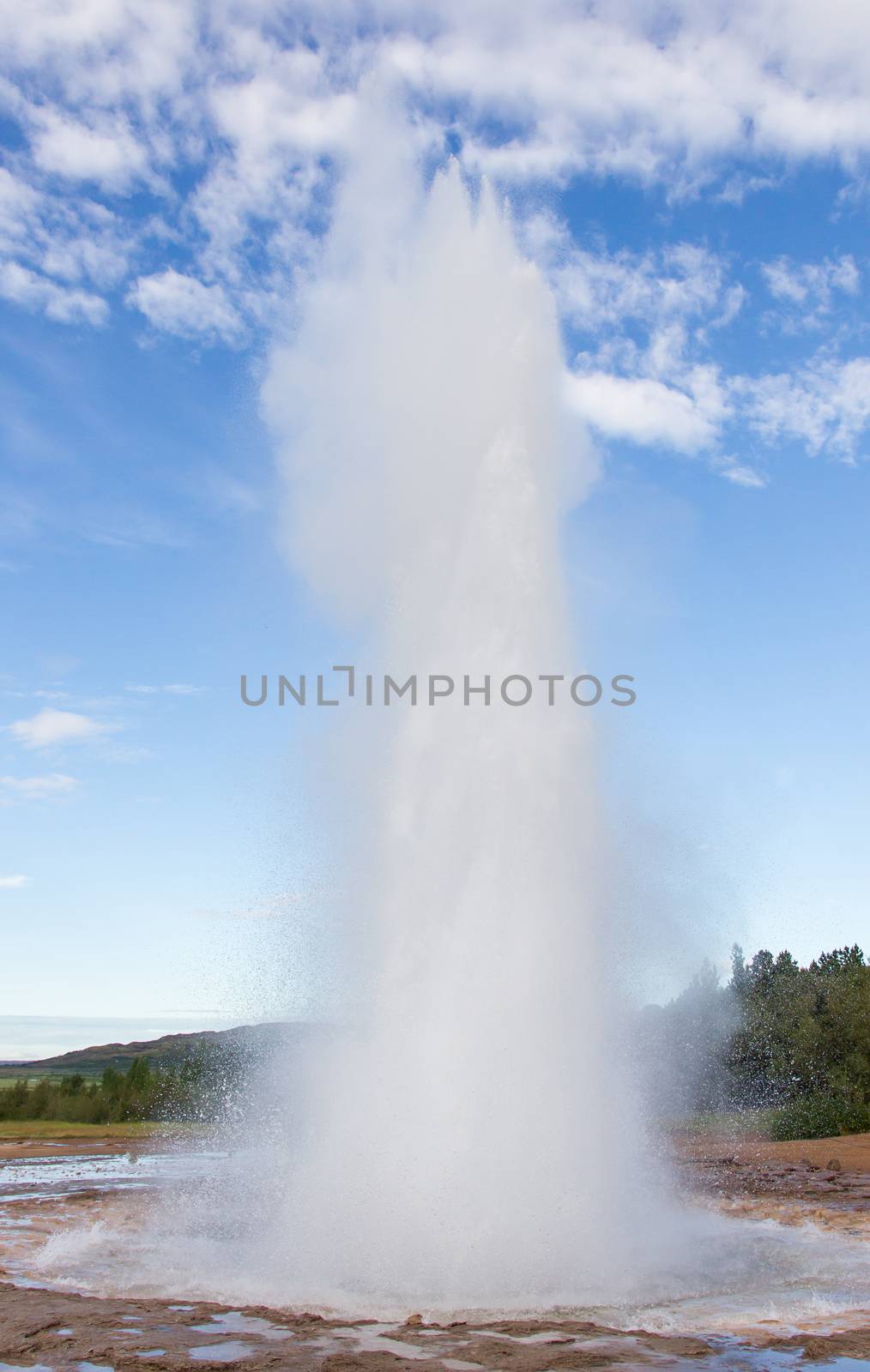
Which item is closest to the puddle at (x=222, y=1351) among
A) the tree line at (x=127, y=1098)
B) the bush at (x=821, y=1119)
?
the bush at (x=821, y=1119)

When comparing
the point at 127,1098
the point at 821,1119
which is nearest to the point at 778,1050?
the point at 821,1119

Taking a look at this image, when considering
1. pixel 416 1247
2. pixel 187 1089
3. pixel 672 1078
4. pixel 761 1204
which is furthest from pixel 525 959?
pixel 187 1089

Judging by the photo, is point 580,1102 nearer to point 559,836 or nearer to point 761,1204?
point 559,836

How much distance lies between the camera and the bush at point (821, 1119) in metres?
35.2

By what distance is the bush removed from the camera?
35.2 meters

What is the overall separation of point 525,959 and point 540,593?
537 cm

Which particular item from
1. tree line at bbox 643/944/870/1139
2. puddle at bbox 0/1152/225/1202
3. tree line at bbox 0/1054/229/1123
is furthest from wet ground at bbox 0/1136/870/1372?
tree line at bbox 0/1054/229/1123

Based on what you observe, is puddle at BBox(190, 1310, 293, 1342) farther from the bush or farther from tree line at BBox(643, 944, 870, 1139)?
the bush

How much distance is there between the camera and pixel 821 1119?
3578 cm

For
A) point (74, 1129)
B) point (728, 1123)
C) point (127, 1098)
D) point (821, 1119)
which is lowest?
point (74, 1129)

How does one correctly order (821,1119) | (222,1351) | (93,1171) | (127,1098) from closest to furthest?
(222,1351)
(93,1171)
(821,1119)
(127,1098)

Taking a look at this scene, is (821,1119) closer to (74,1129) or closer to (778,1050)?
(778,1050)

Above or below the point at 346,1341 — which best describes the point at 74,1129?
below

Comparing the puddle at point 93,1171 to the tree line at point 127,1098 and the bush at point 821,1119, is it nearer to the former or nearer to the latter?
the tree line at point 127,1098
